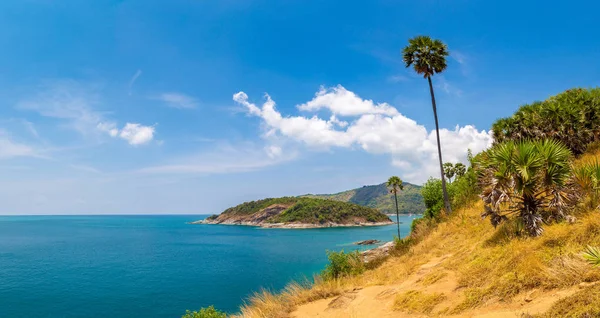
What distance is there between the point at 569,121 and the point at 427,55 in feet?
45.6

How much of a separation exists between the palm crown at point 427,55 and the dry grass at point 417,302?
2787cm

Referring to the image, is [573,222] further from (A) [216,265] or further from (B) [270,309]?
(A) [216,265]

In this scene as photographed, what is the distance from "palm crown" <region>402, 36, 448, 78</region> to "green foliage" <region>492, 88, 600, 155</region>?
9909 mm

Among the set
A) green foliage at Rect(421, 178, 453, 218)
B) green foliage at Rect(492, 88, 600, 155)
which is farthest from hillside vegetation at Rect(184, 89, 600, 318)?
green foliage at Rect(421, 178, 453, 218)

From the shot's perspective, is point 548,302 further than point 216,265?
No

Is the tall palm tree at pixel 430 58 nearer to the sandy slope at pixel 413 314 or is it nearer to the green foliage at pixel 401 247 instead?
the green foliage at pixel 401 247

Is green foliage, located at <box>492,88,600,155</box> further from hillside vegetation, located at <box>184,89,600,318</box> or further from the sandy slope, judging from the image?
the sandy slope

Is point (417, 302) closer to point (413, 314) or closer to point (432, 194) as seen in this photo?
point (413, 314)

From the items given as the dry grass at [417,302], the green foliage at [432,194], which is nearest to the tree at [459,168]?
the green foliage at [432,194]

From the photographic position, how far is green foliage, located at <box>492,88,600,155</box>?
2864 cm

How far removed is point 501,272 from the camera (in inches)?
395

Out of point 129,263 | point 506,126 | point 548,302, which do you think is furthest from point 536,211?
point 129,263

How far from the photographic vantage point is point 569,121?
28.9 meters

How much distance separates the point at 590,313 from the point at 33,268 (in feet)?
284
